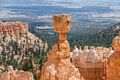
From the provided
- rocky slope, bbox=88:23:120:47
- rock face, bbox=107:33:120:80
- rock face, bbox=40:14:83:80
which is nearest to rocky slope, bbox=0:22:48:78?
rocky slope, bbox=88:23:120:47

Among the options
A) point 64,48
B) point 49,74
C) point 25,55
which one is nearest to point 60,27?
point 64,48

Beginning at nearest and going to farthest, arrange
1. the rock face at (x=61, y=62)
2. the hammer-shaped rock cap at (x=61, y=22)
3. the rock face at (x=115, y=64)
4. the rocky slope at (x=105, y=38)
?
the rock face at (x=61, y=62)
the hammer-shaped rock cap at (x=61, y=22)
the rock face at (x=115, y=64)
the rocky slope at (x=105, y=38)

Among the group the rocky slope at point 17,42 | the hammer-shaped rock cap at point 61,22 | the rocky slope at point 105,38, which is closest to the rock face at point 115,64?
the hammer-shaped rock cap at point 61,22

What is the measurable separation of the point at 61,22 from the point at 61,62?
1066 mm

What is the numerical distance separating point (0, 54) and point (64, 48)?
71063mm

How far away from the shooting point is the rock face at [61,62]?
11594 millimetres

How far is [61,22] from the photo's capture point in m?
12.0

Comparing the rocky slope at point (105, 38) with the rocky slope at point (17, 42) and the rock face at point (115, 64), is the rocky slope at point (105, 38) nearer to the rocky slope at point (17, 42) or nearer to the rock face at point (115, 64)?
the rocky slope at point (17, 42)

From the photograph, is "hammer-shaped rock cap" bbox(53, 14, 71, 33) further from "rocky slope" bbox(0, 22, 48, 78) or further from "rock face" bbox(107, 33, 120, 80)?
"rocky slope" bbox(0, 22, 48, 78)

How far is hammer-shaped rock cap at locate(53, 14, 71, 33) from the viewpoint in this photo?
1194 centimetres

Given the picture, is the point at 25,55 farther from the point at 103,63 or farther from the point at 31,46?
the point at 103,63

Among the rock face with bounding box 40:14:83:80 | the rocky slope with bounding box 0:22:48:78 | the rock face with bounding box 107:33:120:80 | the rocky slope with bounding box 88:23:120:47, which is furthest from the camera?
the rocky slope with bounding box 0:22:48:78

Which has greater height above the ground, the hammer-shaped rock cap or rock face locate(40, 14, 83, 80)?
the hammer-shaped rock cap

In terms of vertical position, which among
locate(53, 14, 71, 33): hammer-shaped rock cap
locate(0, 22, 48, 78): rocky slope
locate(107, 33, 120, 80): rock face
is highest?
locate(53, 14, 71, 33): hammer-shaped rock cap
